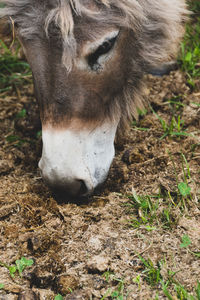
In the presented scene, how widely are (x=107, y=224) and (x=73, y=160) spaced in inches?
16.7

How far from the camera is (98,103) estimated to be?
83.6 inches

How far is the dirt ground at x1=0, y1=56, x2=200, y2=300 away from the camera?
70.3 inches

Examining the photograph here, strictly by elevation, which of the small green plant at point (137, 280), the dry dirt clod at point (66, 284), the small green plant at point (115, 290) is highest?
the small green plant at point (137, 280)

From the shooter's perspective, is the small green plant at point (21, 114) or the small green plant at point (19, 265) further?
the small green plant at point (21, 114)

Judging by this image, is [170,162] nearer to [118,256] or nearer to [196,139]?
[196,139]

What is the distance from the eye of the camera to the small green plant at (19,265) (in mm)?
1825

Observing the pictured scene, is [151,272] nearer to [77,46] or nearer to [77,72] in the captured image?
[77,72]

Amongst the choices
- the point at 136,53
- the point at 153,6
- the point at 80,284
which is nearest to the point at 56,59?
the point at 136,53

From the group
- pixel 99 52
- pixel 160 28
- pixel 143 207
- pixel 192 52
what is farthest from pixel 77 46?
pixel 192 52

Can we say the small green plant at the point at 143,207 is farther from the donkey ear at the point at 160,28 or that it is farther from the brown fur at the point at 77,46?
the donkey ear at the point at 160,28

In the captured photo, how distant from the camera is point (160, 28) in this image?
2.44 metres

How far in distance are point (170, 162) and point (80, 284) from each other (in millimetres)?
1084

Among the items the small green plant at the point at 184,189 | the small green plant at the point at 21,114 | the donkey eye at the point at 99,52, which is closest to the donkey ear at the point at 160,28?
the donkey eye at the point at 99,52

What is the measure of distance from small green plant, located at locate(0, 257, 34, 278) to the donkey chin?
43cm
